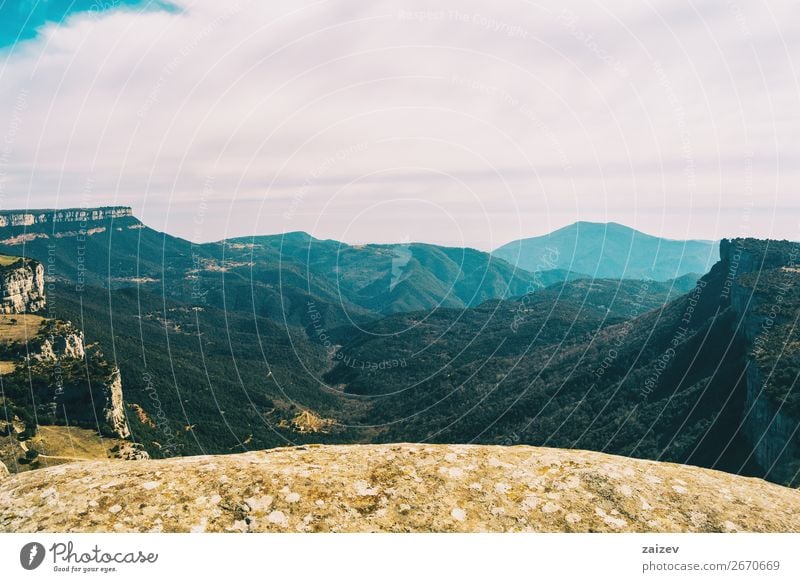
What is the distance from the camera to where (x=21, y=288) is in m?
187

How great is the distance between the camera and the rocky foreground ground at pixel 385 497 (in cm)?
662

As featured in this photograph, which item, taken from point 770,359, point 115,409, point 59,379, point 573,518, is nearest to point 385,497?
point 573,518

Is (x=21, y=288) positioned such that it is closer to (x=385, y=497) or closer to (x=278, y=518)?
(x=278, y=518)

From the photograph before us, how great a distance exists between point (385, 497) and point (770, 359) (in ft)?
277

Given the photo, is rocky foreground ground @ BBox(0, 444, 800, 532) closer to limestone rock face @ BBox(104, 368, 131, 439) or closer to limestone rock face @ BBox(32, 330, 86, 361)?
limestone rock face @ BBox(104, 368, 131, 439)

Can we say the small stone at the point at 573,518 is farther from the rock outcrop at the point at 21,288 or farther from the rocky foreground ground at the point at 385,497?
the rock outcrop at the point at 21,288

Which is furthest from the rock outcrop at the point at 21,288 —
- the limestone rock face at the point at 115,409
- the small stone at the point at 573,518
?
the small stone at the point at 573,518

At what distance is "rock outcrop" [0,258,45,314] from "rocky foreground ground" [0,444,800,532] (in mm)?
226054

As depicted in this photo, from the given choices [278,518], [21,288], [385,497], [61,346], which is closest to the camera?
[278,518]

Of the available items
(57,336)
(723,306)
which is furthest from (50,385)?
(723,306)

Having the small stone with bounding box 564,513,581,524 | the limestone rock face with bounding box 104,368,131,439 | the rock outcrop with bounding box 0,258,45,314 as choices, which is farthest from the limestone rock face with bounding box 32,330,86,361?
the small stone with bounding box 564,513,581,524

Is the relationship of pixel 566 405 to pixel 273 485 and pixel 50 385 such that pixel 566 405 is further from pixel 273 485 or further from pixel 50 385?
pixel 50 385

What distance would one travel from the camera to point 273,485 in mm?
7309

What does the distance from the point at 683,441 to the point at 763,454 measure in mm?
15050
